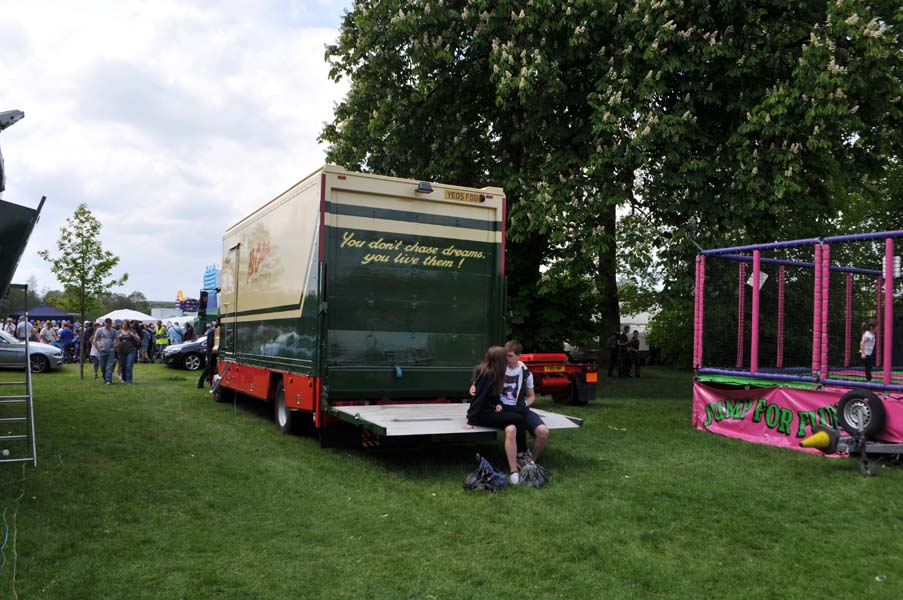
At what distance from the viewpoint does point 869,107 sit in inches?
575

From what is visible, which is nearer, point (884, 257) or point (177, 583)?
point (177, 583)

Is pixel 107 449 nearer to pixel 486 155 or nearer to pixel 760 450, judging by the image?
pixel 760 450

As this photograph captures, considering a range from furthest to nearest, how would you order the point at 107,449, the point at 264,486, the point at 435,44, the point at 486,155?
the point at 486,155
the point at 435,44
the point at 107,449
the point at 264,486

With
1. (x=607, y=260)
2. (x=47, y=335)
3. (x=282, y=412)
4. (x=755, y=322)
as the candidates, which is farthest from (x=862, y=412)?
(x=47, y=335)

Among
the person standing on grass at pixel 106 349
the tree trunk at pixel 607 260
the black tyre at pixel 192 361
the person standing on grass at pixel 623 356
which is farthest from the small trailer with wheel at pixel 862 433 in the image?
the black tyre at pixel 192 361

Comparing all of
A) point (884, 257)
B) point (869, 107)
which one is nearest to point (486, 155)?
point (869, 107)

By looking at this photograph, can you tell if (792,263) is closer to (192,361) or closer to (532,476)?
(532,476)

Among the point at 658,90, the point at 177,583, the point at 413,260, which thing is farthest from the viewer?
the point at 658,90

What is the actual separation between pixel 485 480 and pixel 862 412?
186 inches

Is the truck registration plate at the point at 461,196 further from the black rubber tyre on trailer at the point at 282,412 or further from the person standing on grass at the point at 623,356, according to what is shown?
the person standing on grass at the point at 623,356

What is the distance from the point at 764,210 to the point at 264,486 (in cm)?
1144

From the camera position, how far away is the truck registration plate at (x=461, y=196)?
382 inches

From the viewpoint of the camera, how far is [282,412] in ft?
35.4

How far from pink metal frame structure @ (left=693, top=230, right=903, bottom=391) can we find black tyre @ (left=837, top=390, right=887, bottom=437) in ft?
0.71
